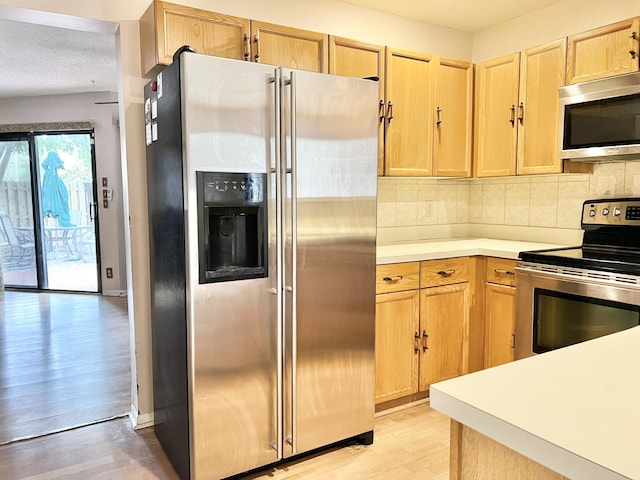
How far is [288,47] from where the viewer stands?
2611 mm

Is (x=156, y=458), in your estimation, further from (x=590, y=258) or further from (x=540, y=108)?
(x=540, y=108)

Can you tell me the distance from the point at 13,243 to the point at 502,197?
650 cm

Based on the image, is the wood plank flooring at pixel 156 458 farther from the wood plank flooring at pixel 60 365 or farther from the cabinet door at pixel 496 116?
the cabinet door at pixel 496 116

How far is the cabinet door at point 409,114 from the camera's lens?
9.98 ft

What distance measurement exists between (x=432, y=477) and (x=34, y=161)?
6535 mm

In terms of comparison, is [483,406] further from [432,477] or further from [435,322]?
[435,322]

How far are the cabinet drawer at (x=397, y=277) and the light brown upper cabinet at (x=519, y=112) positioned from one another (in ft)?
3.40

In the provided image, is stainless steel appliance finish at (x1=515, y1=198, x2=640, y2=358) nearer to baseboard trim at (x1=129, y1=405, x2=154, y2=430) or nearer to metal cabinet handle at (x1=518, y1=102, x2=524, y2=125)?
metal cabinet handle at (x1=518, y1=102, x2=524, y2=125)

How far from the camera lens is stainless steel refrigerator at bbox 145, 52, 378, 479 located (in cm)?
200

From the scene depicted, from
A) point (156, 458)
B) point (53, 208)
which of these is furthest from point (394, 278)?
point (53, 208)

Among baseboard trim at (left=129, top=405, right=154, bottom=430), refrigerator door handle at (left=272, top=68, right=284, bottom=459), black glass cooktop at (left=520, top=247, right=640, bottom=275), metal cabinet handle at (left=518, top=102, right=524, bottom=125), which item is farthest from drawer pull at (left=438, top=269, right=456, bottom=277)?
baseboard trim at (left=129, top=405, right=154, bottom=430)

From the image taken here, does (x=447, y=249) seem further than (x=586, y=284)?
Yes

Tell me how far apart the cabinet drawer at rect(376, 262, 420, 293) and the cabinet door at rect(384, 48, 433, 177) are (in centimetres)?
64

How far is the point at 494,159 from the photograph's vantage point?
3.35 meters
